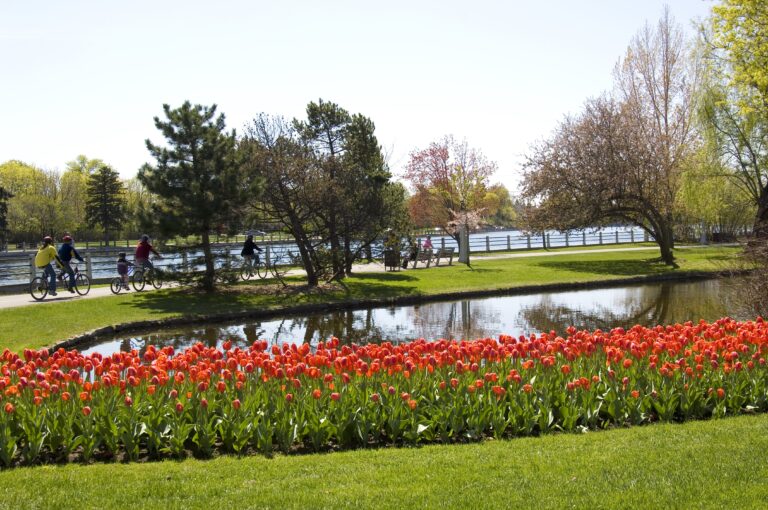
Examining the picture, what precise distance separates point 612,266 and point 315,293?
49.4ft

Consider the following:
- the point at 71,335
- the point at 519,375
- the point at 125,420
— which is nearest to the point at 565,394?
the point at 519,375

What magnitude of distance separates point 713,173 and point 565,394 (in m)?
28.2

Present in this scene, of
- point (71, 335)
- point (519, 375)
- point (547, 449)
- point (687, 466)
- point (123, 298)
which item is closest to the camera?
point (687, 466)

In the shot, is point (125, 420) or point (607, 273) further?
point (607, 273)

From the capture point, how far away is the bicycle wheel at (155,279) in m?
21.3

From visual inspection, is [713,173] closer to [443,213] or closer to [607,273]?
[607,273]

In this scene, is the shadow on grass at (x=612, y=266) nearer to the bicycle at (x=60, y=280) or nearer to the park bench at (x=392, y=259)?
the park bench at (x=392, y=259)

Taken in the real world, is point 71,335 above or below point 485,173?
below

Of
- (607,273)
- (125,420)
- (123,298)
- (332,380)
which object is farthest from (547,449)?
(607,273)

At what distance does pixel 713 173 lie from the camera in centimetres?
3191

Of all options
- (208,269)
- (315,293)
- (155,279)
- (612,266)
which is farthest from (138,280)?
(612,266)

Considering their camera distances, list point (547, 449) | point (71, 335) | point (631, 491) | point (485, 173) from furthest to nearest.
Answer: point (485, 173), point (71, 335), point (547, 449), point (631, 491)

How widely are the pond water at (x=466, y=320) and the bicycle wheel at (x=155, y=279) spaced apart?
4668 millimetres

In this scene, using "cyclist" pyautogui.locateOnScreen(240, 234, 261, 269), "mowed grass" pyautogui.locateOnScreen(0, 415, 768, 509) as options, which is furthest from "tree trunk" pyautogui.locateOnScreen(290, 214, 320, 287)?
"mowed grass" pyautogui.locateOnScreen(0, 415, 768, 509)
